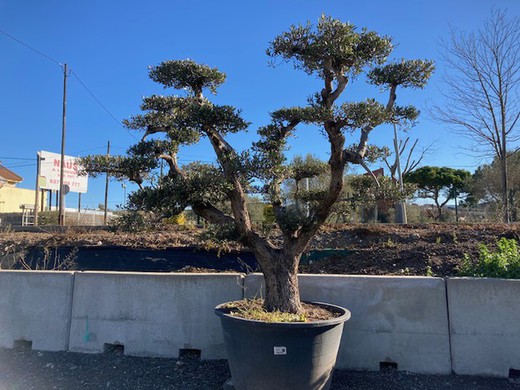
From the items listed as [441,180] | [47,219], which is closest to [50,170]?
[47,219]

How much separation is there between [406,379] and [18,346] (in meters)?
4.66

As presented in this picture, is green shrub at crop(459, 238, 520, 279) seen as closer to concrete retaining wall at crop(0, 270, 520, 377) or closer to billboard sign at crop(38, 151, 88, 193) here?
concrete retaining wall at crop(0, 270, 520, 377)

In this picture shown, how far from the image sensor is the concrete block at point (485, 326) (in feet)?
13.9

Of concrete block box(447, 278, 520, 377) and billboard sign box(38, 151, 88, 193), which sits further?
billboard sign box(38, 151, 88, 193)

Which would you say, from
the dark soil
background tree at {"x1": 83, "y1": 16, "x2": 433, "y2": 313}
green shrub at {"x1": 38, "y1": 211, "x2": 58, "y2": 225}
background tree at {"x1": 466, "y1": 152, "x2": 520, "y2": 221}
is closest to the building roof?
green shrub at {"x1": 38, "y1": 211, "x2": 58, "y2": 225}

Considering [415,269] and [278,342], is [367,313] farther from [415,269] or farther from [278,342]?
[415,269]

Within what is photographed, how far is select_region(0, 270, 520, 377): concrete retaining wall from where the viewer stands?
4.32 metres

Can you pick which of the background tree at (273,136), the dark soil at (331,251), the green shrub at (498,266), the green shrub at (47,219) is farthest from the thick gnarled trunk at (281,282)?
the green shrub at (47,219)

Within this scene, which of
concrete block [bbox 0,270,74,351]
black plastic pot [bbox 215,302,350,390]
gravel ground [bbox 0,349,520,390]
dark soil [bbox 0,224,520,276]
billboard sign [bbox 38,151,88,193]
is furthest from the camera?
billboard sign [bbox 38,151,88,193]

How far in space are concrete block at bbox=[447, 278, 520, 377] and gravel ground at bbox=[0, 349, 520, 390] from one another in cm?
15

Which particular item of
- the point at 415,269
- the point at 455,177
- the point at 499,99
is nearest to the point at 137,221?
the point at 415,269

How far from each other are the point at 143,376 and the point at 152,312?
79cm

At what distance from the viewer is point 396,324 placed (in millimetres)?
4488

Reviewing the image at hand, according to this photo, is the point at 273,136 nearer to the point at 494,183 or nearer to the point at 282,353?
the point at 282,353
